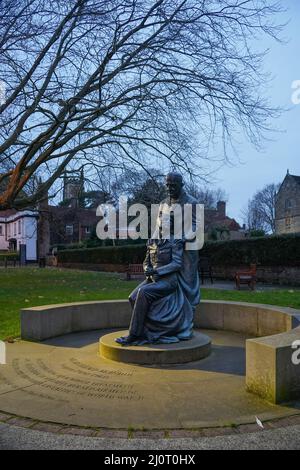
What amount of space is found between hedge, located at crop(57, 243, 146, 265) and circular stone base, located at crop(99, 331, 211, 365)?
2297 centimetres

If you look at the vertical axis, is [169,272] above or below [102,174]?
below

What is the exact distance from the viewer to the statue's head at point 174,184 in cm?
669

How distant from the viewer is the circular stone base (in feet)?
19.1

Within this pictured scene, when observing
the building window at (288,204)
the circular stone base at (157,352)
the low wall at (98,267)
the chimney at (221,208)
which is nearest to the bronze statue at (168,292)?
the circular stone base at (157,352)

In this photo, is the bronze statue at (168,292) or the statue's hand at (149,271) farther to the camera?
Result: the statue's hand at (149,271)

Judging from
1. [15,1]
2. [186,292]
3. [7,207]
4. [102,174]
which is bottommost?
[186,292]

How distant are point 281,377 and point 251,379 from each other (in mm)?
388

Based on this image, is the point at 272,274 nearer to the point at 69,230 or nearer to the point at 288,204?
the point at 69,230

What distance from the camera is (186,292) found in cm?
668

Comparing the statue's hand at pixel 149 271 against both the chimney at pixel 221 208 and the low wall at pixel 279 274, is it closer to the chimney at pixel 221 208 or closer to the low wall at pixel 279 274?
the low wall at pixel 279 274

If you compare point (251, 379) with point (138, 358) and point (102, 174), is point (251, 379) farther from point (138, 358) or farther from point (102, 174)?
point (102, 174)

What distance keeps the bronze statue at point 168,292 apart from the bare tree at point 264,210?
2716 inches

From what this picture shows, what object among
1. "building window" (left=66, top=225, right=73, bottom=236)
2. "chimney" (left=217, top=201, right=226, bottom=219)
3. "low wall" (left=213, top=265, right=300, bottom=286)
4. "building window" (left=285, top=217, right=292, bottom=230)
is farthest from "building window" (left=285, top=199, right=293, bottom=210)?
"low wall" (left=213, top=265, right=300, bottom=286)
